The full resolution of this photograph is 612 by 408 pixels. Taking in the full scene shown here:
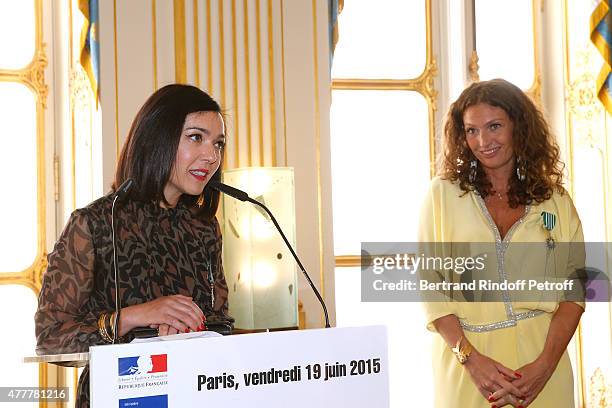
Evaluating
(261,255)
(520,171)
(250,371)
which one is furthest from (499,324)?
(250,371)

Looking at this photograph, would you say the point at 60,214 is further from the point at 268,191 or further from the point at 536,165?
the point at 536,165

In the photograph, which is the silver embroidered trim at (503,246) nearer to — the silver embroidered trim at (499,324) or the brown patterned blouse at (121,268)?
the silver embroidered trim at (499,324)

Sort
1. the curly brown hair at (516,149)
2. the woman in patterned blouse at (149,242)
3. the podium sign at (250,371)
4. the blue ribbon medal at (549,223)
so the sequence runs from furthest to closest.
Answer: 1. the curly brown hair at (516,149)
2. the blue ribbon medal at (549,223)
3. the woman in patterned blouse at (149,242)
4. the podium sign at (250,371)

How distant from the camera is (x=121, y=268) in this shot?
221cm

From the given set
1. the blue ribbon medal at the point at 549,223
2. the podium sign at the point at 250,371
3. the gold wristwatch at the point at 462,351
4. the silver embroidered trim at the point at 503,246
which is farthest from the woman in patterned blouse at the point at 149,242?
the blue ribbon medal at the point at 549,223

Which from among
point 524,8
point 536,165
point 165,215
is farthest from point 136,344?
point 524,8

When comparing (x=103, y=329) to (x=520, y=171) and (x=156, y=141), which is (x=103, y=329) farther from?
(x=520, y=171)

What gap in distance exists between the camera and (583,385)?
480 cm

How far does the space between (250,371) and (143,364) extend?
0.21m

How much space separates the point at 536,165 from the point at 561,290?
0.48 meters

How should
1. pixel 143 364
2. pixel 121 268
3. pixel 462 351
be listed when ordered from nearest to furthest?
pixel 143 364
pixel 121 268
pixel 462 351

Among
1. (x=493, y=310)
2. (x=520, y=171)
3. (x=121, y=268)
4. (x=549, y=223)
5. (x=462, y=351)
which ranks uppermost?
(x=520, y=171)

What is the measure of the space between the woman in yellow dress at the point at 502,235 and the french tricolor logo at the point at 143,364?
1630 millimetres

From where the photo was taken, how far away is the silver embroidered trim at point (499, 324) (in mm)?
2877
